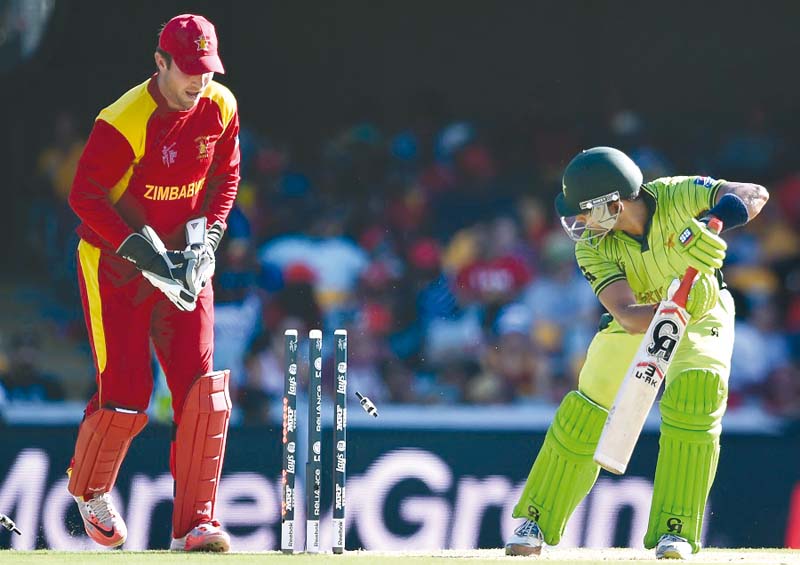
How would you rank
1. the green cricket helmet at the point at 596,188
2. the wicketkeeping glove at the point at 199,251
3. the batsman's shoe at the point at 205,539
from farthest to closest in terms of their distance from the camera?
the batsman's shoe at the point at 205,539, the wicketkeeping glove at the point at 199,251, the green cricket helmet at the point at 596,188

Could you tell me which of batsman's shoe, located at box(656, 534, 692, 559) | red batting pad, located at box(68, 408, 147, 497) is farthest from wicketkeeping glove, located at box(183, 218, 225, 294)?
batsman's shoe, located at box(656, 534, 692, 559)

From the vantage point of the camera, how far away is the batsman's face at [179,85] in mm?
4801

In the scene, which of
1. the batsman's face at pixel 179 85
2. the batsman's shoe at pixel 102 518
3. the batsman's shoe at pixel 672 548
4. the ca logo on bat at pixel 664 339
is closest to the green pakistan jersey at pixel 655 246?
the ca logo on bat at pixel 664 339

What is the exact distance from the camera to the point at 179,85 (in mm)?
4816

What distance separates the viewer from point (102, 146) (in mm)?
4809

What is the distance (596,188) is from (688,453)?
0.90 metres

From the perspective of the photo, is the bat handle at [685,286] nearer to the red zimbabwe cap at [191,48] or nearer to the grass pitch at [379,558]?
the grass pitch at [379,558]

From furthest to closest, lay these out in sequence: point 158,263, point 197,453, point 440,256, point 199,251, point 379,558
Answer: point 440,256, point 197,453, point 199,251, point 158,263, point 379,558

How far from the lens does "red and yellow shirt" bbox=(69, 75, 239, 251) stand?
4.83 m

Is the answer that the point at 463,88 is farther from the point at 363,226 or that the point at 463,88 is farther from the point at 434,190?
the point at 363,226

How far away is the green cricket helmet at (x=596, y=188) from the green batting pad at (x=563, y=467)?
604 mm

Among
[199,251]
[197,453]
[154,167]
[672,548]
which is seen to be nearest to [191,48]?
[154,167]

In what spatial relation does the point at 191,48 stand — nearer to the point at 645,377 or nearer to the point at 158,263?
the point at 158,263

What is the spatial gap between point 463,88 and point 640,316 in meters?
7.30
